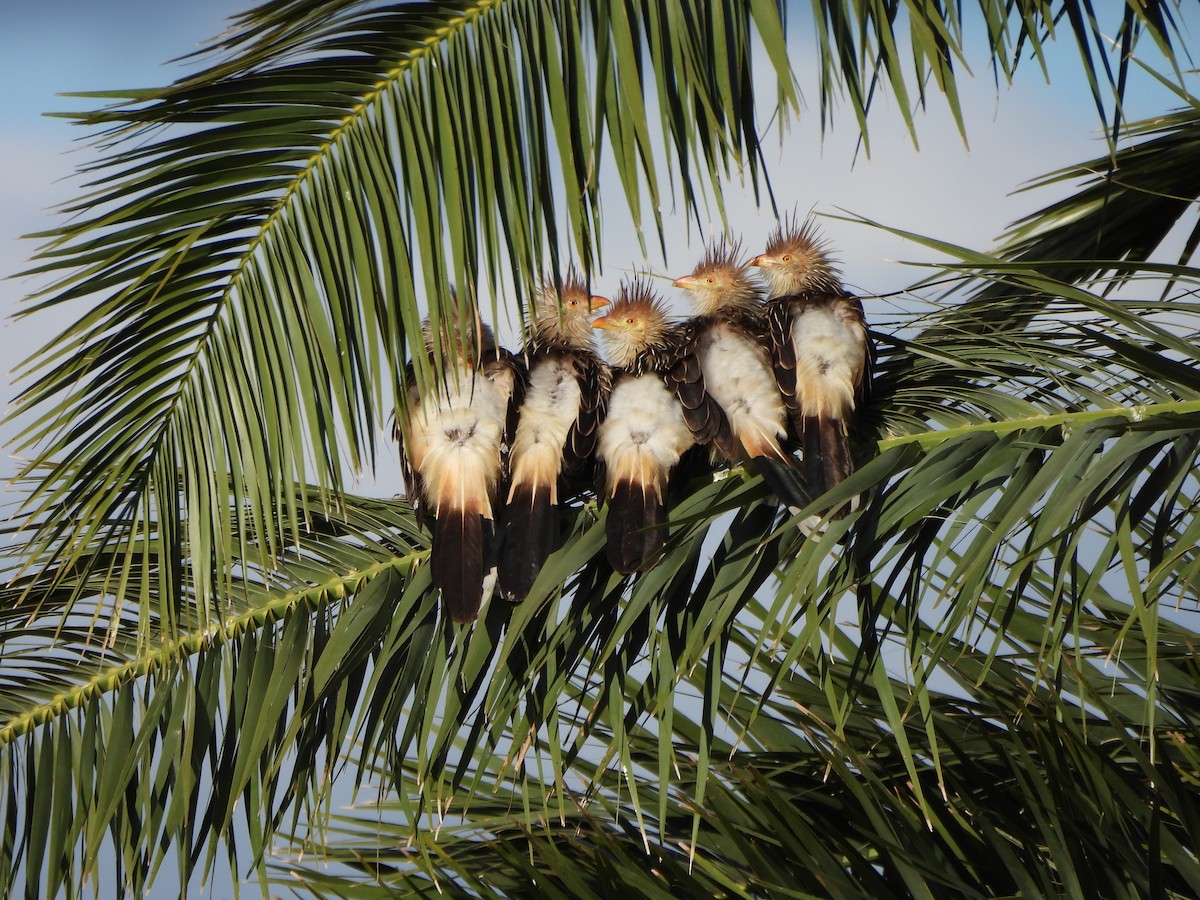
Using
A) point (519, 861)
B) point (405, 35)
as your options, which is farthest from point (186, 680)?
point (405, 35)

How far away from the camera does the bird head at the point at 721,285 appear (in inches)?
142

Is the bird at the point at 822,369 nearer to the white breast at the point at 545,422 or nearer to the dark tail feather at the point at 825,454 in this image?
the dark tail feather at the point at 825,454

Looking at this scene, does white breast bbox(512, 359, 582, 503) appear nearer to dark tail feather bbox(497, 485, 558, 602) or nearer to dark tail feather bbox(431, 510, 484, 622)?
dark tail feather bbox(497, 485, 558, 602)

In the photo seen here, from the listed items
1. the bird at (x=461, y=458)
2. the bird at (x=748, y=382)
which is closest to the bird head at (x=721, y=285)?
the bird at (x=748, y=382)

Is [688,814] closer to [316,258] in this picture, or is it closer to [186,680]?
[186,680]

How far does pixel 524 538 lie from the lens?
8.53 feet

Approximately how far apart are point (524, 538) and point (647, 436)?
367 millimetres

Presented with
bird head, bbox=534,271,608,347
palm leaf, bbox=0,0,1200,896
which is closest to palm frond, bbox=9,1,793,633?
palm leaf, bbox=0,0,1200,896

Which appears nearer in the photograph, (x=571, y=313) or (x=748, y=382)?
(x=748, y=382)

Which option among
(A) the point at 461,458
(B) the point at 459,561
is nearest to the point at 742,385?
(A) the point at 461,458

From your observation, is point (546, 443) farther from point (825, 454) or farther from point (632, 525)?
point (825, 454)

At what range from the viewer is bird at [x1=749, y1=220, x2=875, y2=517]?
102 inches

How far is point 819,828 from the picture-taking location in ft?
9.75

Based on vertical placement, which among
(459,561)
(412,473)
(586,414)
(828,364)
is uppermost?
(828,364)
